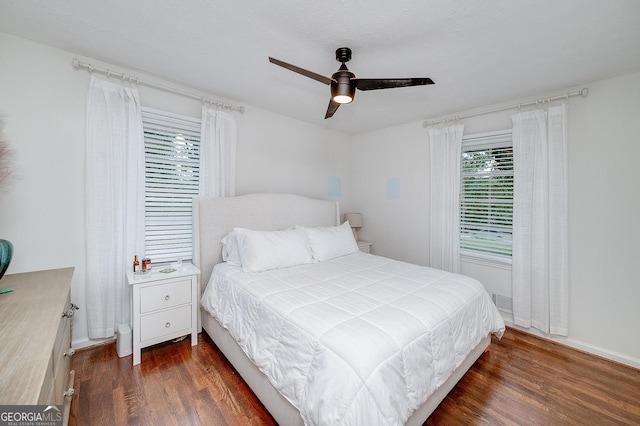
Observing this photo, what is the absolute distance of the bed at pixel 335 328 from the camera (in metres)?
1.20

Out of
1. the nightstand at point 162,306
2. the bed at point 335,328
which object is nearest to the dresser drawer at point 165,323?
the nightstand at point 162,306

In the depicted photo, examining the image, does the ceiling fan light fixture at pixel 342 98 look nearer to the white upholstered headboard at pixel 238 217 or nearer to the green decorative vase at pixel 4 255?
the white upholstered headboard at pixel 238 217

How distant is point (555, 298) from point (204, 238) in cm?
362

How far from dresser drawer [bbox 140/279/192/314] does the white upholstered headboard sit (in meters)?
0.29

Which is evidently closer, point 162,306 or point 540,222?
point 162,306

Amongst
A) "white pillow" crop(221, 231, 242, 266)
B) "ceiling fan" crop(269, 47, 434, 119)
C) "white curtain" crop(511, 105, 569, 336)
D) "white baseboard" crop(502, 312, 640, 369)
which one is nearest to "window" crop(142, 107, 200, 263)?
"white pillow" crop(221, 231, 242, 266)

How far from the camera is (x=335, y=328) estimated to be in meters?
1.39

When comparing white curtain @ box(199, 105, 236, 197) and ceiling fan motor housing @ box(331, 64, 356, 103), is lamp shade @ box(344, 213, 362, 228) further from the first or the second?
ceiling fan motor housing @ box(331, 64, 356, 103)

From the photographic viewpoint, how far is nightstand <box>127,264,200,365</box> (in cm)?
213

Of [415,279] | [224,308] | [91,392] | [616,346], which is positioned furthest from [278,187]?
[616,346]

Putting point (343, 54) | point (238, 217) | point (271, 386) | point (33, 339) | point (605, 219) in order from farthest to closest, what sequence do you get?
point (238, 217) → point (605, 219) → point (343, 54) → point (271, 386) → point (33, 339)

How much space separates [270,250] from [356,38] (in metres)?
1.91

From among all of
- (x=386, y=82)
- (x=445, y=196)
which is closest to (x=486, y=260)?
(x=445, y=196)

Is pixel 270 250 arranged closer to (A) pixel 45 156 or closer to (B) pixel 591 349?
(A) pixel 45 156
